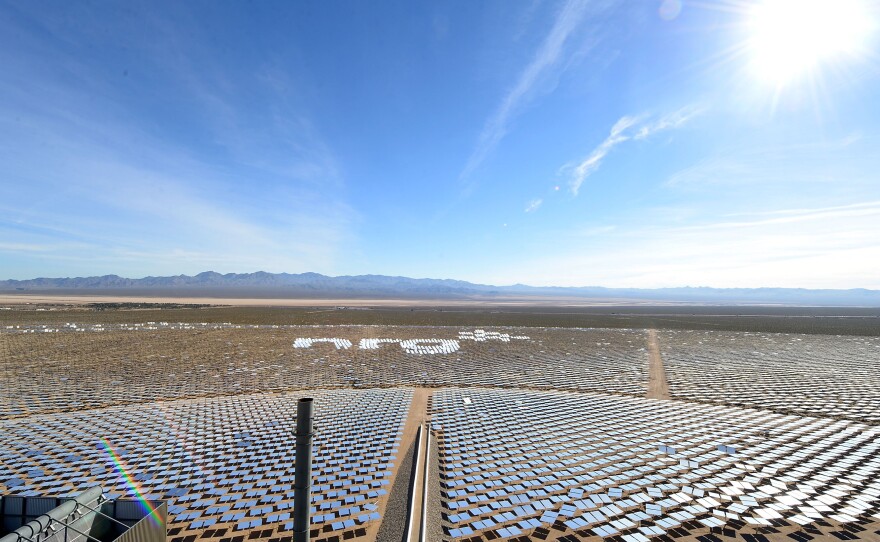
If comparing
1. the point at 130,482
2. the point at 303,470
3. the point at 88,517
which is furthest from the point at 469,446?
the point at 88,517

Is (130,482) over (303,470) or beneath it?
beneath

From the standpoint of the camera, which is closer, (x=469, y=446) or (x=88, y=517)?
(x=88, y=517)

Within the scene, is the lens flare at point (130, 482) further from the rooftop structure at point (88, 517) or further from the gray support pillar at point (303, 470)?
the gray support pillar at point (303, 470)

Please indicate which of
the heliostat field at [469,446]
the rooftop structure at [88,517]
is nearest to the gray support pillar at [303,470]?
the rooftop structure at [88,517]

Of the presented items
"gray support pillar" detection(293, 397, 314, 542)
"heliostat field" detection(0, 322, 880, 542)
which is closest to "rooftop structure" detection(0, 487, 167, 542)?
"heliostat field" detection(0, 322, 880, 542)

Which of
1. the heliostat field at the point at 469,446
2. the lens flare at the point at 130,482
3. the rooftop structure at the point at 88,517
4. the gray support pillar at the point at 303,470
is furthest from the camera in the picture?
the heliostat field at the point at 469,446

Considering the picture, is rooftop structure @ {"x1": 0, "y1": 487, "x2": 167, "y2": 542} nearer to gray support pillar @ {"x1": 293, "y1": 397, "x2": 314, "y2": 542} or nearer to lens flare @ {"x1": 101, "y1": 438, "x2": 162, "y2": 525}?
lens flare @ {"x1": 101, "y1": 438, "x2": 162, "y2": 525}

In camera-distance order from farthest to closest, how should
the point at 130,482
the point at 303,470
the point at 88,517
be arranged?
the point at 130,482 → the point at 88,517 → the point at 303,470

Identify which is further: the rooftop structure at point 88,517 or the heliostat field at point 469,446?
the heliostat field at point 469,446

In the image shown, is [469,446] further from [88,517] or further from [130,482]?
[88,517]

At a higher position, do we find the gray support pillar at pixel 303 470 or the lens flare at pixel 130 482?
the gray support pillar at pixel 303 470
